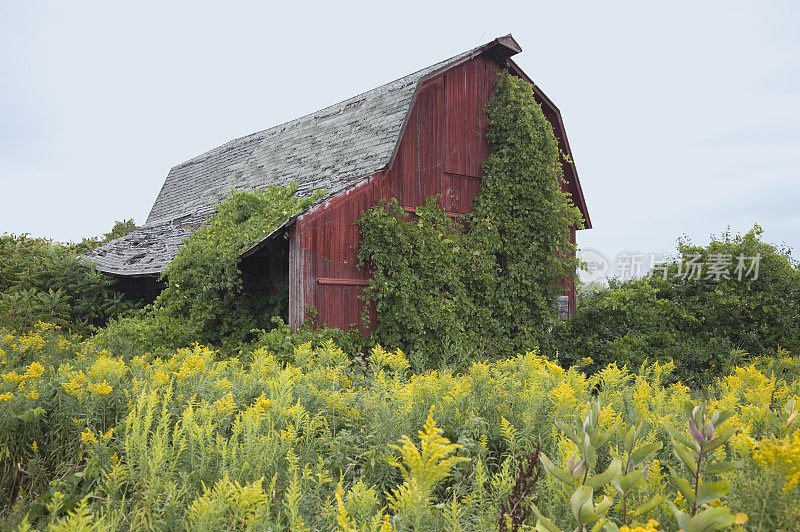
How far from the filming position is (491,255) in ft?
45.5

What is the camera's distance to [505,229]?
558 inches

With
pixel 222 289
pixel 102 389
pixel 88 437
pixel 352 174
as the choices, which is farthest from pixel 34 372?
pixel 352 174

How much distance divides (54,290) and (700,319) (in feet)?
54.1

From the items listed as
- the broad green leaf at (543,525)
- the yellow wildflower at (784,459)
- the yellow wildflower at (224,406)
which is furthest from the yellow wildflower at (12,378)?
the yellow wildflower at (784,459)

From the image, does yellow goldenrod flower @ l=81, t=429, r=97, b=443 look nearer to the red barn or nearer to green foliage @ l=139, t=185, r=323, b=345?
the red barn

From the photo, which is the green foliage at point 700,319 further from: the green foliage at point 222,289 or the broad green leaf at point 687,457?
the broad green leaf at point 687,457

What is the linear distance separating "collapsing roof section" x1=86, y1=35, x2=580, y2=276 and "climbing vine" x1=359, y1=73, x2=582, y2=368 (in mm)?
1320

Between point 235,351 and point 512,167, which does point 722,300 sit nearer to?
point 512,167

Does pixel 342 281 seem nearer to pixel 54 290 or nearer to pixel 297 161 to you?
pixel 297 161

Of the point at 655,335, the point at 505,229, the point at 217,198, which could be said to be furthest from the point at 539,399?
the point at 217,198

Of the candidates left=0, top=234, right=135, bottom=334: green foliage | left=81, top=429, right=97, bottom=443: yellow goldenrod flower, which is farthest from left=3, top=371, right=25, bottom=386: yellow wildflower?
left=0, top=234, right=135, bottom=334: green foliage

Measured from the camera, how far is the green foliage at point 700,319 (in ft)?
47.2

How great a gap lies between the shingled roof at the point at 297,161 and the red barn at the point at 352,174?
45 millimetres

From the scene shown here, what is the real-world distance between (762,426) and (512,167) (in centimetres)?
1107
